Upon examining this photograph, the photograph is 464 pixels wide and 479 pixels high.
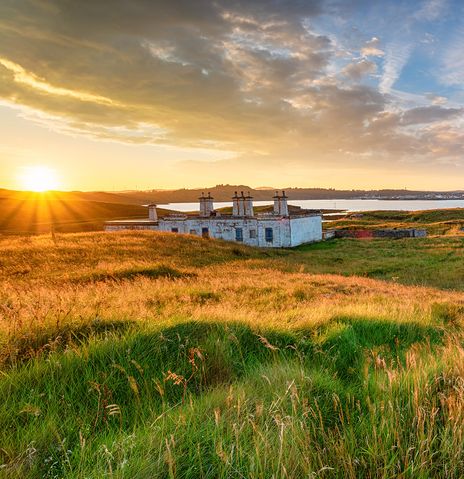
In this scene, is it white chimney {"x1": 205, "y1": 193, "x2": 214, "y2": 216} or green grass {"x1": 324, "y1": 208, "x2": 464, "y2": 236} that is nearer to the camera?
white chimney {"x1": 205, "y1": 193, "x2": 214, "y2": 216}

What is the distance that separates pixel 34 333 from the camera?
4449 millimetres

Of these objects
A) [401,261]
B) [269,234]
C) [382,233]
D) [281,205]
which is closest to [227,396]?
[401,261]

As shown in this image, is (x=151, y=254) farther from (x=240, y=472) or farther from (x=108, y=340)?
(x=240, y=472)

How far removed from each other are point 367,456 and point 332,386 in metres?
0.97

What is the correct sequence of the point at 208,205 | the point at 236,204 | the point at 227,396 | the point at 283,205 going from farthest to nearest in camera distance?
the point at 208,205 → the point at 236,204 → the point at 283,205 → the point at 227,396

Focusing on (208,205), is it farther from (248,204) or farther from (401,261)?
(401,261)

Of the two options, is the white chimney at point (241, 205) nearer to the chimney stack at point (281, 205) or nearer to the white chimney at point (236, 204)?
the white chimney at point (236, 204)

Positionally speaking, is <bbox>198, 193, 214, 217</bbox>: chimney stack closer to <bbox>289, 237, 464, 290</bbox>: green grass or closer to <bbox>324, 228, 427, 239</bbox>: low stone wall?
<bbox>289, 237, 464, 290</bbox>: green grass

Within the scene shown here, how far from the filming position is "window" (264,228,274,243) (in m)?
44.5

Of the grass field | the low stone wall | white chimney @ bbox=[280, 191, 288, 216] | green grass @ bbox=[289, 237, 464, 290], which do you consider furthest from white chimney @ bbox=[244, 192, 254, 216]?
the grass field

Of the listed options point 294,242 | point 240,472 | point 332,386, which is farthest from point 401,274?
point 240,472

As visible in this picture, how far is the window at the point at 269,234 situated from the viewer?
146 feet

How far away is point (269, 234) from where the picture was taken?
44.7m

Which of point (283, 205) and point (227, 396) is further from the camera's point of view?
point (283, 205)
